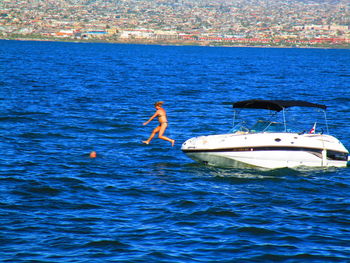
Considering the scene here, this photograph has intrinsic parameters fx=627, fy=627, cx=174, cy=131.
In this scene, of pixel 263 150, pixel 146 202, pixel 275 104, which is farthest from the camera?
pixel 275 104

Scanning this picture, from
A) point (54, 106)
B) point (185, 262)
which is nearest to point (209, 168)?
point (185, 262)

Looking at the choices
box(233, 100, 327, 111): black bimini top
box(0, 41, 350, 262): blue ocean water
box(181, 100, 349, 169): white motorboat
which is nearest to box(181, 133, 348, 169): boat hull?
box(181, 100, 349, 169): white motorboat

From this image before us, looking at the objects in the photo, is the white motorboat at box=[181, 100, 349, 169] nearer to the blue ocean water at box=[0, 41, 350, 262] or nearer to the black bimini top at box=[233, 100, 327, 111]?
the black bimini top at box=[233, 100, 327, 111]

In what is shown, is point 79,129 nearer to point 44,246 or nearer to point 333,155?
point 333,155

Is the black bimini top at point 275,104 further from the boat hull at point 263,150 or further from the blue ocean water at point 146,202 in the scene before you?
the blue ocean water at point 146,202

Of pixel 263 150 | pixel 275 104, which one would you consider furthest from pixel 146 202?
pixel 275 104

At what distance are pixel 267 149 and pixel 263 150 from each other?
148 mm

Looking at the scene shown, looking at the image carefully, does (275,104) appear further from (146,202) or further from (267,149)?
(146,202)

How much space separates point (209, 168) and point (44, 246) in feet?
30.3

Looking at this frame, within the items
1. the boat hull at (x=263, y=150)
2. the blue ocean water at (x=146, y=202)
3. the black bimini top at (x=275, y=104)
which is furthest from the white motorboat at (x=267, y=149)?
the blue ocean water at (x=146, y=202)

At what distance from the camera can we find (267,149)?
22.0 m

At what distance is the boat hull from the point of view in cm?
2195

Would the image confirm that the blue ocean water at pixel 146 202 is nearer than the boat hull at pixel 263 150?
Yes

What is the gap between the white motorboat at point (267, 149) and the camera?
21953mm
